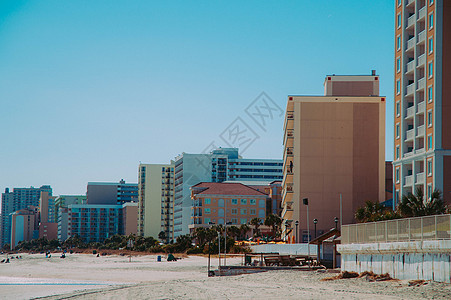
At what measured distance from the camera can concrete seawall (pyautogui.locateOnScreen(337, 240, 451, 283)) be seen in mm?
20703

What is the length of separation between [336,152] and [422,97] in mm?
25624

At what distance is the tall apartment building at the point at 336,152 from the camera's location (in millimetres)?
85938

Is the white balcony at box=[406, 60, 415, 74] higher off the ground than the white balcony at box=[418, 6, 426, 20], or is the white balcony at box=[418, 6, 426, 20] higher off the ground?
the white balcony at box=[418, 6, 426, 20]

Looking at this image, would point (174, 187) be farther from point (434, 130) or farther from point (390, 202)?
point (434, 130)

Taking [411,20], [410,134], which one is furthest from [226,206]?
[411,20]

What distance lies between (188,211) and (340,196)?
266 ft

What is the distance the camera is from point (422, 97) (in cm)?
6241

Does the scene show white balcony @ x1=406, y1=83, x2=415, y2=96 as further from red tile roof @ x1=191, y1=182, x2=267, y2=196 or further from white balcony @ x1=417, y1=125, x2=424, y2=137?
red tile roof @ x1=191, y1=182, x2=267, y2=196

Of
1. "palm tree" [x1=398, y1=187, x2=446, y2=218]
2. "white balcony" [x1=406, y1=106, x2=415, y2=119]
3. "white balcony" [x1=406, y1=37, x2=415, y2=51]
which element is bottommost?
"palm tree" [x1=398, y1=187, x2=446, y2=218]

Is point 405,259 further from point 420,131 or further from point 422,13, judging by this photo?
point 422,13

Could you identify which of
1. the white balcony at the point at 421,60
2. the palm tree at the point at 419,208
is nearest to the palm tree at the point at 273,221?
the white balcony at the point at 421,60

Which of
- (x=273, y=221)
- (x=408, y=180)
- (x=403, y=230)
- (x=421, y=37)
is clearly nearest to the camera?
(x=403, y=230)

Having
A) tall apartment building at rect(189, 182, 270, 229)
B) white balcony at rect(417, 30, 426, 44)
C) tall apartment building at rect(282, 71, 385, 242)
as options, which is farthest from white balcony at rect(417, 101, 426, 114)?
tall apartment building at rect(189, 182, 270, 229)

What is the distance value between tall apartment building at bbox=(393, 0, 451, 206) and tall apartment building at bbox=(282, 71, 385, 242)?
1898 cm
